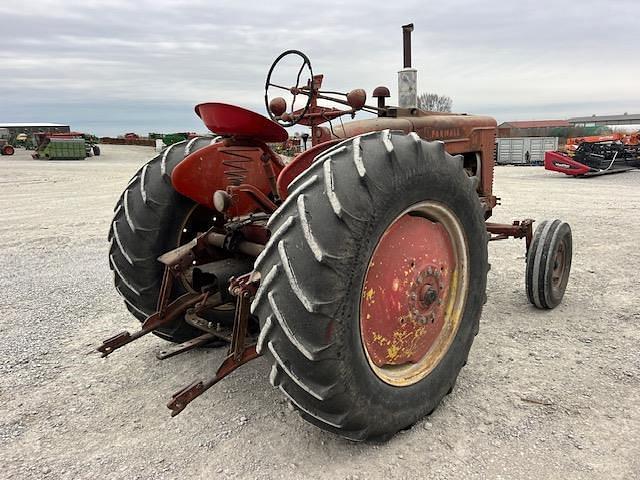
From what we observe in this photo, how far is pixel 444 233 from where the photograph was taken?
2553mm

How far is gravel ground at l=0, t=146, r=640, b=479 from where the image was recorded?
2.20m

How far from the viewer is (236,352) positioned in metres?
2.27

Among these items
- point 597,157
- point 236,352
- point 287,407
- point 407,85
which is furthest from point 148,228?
point 597,157

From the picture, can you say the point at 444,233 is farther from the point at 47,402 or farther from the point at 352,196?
the point at 47,402

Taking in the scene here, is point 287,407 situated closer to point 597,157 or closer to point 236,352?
point 236,352

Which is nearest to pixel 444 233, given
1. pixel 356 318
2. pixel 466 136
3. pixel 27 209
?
pixel 356 318

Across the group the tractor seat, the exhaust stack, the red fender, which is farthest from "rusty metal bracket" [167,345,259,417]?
the red fender

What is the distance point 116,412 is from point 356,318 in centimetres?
151

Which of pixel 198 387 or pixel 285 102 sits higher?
pixel 285 102

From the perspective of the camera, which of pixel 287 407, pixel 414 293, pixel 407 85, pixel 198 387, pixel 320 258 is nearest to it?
pixel 320 258

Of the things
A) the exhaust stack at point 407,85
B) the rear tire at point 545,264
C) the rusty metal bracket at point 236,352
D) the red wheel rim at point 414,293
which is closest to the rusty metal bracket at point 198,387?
the rusty metal bracket at point 236,352

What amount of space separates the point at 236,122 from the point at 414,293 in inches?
47.5

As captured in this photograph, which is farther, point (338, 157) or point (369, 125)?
point (369, 125)

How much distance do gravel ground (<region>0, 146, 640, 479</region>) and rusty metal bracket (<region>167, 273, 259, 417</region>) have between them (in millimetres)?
333
